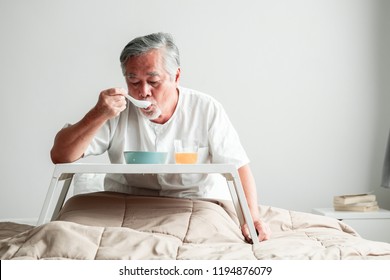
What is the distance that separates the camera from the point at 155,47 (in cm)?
210

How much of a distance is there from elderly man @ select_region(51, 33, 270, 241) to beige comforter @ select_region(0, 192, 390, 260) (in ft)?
0.60

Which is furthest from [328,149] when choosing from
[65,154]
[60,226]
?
[60,226]

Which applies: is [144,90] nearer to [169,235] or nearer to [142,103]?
[142,103]

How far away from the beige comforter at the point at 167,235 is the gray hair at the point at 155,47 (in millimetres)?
526

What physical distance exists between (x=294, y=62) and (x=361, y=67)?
1.61 feet

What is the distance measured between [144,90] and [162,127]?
0.18 metres

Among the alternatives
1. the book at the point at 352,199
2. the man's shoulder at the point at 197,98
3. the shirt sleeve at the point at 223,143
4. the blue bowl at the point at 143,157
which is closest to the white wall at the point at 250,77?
the book at the point at 352,199

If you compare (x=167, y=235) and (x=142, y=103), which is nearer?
(x=167, y=235)

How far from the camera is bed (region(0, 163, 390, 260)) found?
1.41 m

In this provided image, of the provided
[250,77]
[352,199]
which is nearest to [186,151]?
[352,199]

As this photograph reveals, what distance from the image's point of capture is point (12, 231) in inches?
76.0

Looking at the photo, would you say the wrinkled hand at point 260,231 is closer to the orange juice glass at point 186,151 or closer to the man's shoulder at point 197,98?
the orange juice glass at point 186,151

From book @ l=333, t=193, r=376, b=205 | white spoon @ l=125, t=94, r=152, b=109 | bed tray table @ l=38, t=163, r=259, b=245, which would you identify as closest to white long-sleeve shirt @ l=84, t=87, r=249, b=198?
white spoon @ l=125, t=94, r=152, b=109

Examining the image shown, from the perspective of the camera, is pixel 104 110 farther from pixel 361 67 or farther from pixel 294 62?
pixel 361 67
